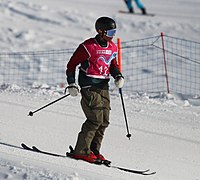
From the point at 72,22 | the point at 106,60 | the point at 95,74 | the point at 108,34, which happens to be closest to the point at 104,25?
the point at 108,34

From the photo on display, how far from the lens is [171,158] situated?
670cm

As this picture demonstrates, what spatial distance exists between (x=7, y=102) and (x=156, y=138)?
8.20ft

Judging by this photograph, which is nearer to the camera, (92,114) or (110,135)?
(92,114)

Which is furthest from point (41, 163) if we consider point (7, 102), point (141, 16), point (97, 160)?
point (141, 16)

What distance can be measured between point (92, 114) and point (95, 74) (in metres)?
0.41

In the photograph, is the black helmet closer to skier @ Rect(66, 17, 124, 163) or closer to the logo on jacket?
skier @ Rect(66, 17, 124, 163)

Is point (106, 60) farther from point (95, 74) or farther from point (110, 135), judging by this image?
point (110, 135)

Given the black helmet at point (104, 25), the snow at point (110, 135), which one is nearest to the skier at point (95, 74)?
the black helmet at point (104, 25)

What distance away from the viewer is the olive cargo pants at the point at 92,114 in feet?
18.3

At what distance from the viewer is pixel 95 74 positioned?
555 cm

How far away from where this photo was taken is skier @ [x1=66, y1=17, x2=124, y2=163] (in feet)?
18.0

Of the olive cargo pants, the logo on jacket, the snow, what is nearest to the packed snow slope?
the snow

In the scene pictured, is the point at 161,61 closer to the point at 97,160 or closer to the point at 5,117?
the point at 5,117

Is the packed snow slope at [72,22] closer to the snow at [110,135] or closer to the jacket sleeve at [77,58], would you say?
the snow at [110,135]
